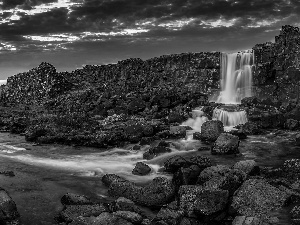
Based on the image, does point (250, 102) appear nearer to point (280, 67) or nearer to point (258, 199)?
point (280, 67)

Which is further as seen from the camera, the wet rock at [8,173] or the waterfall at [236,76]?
the waterfall at [236,76]

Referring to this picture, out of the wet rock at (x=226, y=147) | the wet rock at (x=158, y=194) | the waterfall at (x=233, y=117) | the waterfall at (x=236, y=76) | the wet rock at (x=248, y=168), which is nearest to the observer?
the wet rock at (x=158, y=194)

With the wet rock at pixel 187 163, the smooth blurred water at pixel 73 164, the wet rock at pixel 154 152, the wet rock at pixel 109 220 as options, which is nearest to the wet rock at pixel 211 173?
the wet rock at pixel 187 163

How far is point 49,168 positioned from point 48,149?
283 inches

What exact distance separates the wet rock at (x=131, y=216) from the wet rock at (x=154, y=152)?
40.5 feet

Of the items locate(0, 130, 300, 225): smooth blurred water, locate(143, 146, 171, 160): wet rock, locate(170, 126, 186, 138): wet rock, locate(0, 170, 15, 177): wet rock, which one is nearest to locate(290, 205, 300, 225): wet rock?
locate(0, 130, 300, 225): smooth blurred water

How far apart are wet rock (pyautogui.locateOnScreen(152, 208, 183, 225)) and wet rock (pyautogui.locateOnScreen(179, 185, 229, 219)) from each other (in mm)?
579

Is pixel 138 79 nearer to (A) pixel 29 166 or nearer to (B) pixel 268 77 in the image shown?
(B) pixel 268 77

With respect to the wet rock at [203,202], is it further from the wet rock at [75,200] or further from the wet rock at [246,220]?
the wet rock at [75,200]

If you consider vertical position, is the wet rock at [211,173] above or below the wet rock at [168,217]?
above

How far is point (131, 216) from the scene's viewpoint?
1395 centimetres

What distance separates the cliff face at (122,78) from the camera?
191 ft

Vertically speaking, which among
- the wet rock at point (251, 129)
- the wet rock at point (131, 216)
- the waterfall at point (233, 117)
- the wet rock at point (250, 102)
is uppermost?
the wet rock at point (250, 102)

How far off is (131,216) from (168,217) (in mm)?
1519
